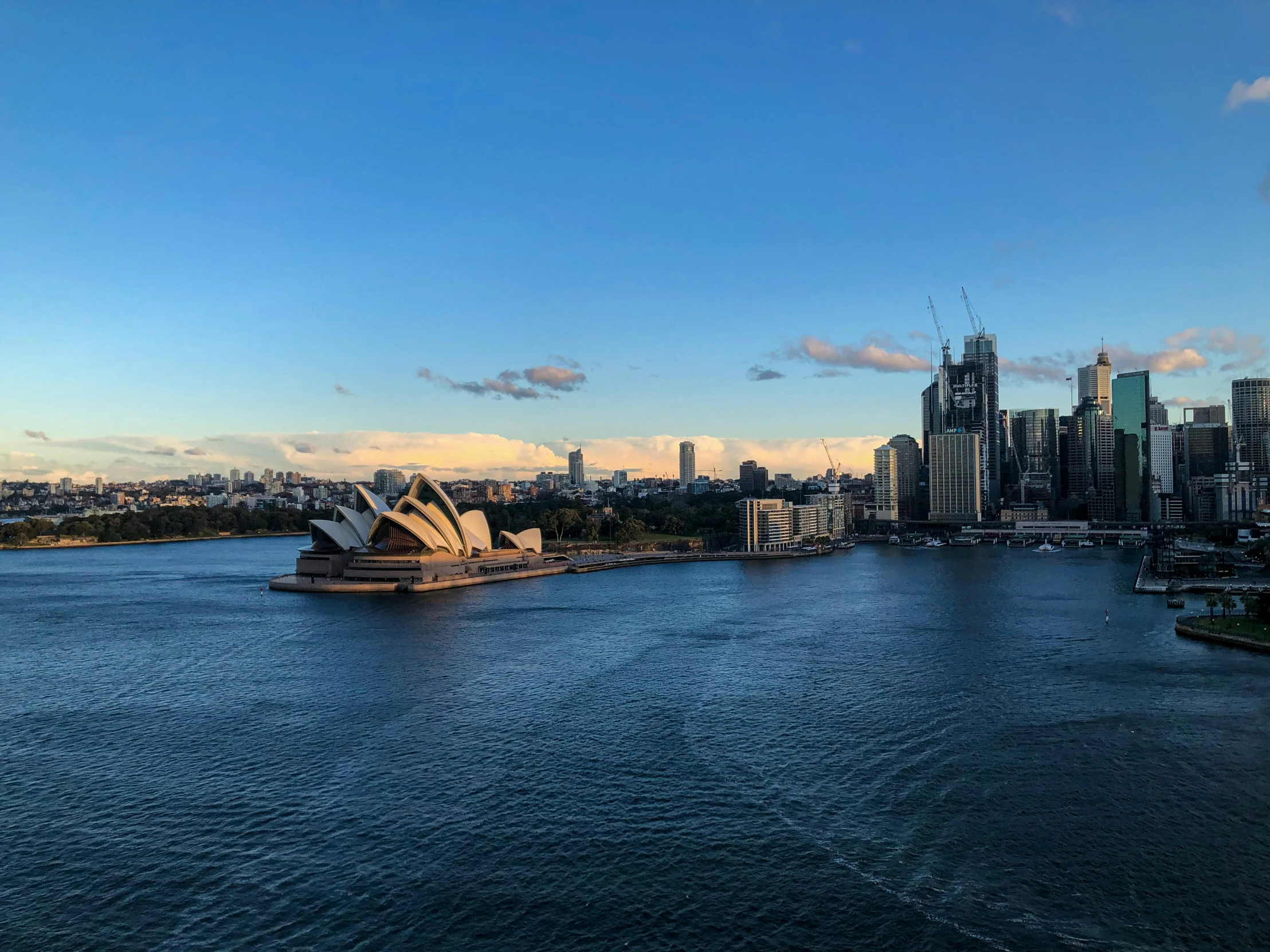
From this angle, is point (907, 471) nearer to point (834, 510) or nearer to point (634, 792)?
point (834, 510)

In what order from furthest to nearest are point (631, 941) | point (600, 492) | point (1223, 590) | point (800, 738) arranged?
point (600, 492)
point (1223, 590)
point (800, 738)
point (631, 941)

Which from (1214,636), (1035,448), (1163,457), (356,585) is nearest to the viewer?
(1214,636)

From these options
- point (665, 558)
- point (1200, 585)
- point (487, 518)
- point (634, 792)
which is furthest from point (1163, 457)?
point (634, 792)

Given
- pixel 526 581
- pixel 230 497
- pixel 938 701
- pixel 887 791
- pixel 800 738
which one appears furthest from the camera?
pixel 230 497

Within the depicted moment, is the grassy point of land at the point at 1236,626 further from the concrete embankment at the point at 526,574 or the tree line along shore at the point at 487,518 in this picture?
the tree line along shore at the point at 487,518

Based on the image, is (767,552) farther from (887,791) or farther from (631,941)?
(631,941)

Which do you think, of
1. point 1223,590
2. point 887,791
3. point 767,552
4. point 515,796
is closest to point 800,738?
point 887,791

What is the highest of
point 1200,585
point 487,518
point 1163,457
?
point 1163,457
